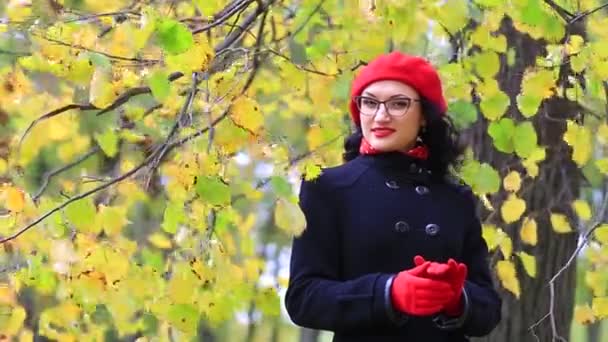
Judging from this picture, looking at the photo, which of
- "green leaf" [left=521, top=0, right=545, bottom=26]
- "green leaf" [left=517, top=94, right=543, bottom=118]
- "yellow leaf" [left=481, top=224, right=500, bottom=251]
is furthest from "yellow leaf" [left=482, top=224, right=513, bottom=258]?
"green leaf" [left=521, top=0, right=545, bottom=26]

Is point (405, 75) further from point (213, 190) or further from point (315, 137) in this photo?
point (315, 137)

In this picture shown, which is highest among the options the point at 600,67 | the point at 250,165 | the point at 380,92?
the point at 600,67

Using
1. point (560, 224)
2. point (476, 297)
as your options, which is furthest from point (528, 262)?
point (476, 297)

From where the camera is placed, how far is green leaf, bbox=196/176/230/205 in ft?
6.57

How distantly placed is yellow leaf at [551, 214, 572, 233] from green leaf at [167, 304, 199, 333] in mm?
1458

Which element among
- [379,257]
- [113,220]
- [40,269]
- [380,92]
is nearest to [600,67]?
[380,92]

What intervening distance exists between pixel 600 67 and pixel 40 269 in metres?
1.59

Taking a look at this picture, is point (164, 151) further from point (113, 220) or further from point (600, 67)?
point (600, 67)

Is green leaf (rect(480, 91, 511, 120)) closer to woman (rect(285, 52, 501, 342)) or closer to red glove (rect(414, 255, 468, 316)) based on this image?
woman (rect(285, 52, 501, 342))

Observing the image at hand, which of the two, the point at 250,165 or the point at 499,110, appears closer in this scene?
the point at 250,165

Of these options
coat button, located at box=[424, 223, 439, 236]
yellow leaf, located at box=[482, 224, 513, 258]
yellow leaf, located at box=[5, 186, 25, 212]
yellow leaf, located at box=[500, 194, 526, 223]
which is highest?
yellow leaf, located at box=[500, 194, 526, 223]

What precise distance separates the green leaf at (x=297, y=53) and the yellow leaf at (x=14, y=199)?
0.92 meters

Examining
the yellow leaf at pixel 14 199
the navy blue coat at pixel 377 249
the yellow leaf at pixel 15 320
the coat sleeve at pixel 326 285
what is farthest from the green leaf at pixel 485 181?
the yellow leaf at pixel 15 320

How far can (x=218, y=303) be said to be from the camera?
97.7 inches
